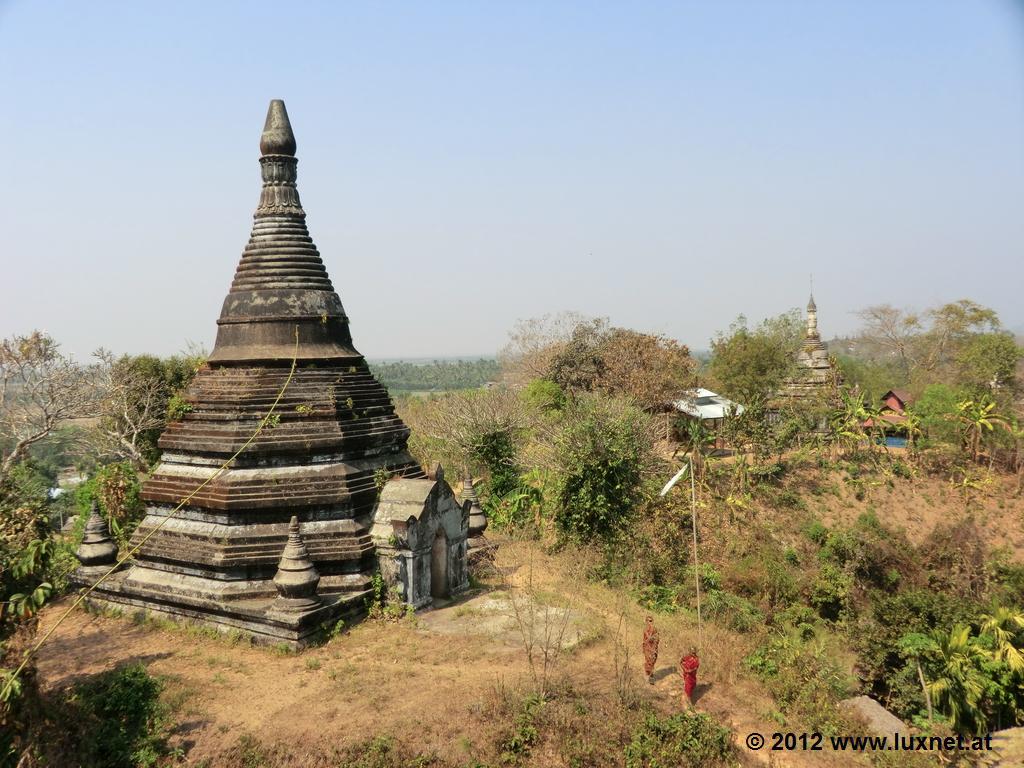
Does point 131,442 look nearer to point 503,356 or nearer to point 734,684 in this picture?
point 734,684

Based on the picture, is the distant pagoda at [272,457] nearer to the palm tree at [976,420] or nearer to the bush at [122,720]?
the bush at [122,720]

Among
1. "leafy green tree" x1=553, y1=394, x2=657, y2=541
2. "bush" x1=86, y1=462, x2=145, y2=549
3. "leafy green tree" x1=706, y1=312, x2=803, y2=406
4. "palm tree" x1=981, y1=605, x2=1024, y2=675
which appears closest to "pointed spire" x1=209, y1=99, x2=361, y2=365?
"bush" x1=86, y1=462, x2=145, y2=549

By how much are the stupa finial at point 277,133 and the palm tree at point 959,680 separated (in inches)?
685

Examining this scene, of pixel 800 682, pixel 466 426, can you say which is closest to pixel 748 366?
pixel 466 426

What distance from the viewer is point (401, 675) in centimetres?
1134

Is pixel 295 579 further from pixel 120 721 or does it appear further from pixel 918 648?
pixel 918 648

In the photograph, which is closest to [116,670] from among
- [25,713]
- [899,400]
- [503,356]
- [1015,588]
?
[25,713]

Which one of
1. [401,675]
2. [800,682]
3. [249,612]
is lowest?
[800,682]

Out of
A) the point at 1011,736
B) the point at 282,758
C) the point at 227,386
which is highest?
the point at 227,386

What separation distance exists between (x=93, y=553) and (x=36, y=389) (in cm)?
1122

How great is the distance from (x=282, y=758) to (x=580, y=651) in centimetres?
568

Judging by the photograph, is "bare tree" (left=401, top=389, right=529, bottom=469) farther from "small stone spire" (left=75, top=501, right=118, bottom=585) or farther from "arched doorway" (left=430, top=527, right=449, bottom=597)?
"small stone spire" (left=75, top=501, right=118, bottom=585)

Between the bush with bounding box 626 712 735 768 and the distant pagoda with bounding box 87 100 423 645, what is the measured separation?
618 cm

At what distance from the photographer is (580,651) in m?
12.7
